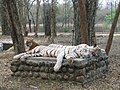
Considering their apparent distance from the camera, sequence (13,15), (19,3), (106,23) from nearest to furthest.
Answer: (13,15)
(19,3)
(106,23)

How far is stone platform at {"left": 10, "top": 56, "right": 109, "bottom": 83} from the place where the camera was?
19.2 feet

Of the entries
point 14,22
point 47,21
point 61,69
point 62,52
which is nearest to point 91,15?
point 14,22

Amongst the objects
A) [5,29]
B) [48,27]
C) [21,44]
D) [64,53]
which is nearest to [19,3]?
[48,27]

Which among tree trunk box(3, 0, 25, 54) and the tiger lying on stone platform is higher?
tree trunk box(3, 0, 25, 54)

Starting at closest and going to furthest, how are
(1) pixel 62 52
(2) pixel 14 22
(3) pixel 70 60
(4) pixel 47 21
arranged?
(3) pixel 70 60 < (1) pixel 62 52 < (2) pixel 14 22 < (4) pixel 47 21

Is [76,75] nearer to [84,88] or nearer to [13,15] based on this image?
[84,88]

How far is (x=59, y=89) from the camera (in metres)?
5.71

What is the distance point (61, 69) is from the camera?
19.6ft

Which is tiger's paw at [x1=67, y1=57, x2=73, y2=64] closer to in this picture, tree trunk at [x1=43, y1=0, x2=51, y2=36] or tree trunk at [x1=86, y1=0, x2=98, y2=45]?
tree trunk at [x1=86, y1=0, x2=98, y2=45]

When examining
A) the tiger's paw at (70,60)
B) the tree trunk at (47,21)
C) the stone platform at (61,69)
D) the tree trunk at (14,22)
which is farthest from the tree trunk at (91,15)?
the tree trunk at (47,21)

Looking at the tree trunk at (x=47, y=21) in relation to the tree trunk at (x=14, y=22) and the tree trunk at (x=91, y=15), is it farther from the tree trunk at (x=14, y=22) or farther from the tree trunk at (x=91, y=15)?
the tree trunk at (x=14, y=22)

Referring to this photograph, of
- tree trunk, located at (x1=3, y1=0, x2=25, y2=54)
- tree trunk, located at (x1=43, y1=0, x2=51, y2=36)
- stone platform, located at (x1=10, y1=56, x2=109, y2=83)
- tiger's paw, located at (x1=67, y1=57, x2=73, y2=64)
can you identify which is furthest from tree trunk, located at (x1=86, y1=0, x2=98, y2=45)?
tree trunk, located at (x1=43, y1=0, x2=51, y2=36)

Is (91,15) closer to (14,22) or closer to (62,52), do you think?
(14,22)

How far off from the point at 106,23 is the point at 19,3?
7697 millimetres
